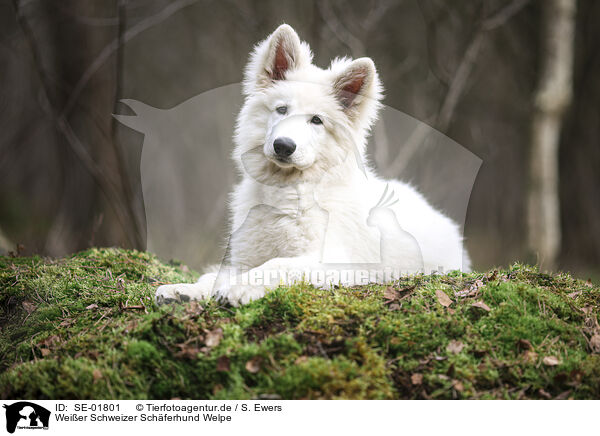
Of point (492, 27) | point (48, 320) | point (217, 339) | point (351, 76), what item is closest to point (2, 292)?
point (48, 320)

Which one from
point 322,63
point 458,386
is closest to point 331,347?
point 458,386

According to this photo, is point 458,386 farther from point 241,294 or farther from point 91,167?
point 91,167

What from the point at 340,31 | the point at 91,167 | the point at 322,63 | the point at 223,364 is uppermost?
the point at 340,31

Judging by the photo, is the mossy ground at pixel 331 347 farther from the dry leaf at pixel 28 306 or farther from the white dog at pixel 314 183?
the white dog at pixel 314 183

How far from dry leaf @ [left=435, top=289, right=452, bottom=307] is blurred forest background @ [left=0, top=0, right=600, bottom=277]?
304 cm

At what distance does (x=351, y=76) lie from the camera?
13.0 ft

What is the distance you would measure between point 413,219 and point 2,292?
3.35m

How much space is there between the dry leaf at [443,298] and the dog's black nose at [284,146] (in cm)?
142

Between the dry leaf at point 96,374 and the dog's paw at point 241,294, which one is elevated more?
the dog's paw at point 241,294

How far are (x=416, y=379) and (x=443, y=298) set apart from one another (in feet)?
2.20

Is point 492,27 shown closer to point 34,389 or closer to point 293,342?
point 293,342

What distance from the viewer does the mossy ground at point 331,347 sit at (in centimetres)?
257
